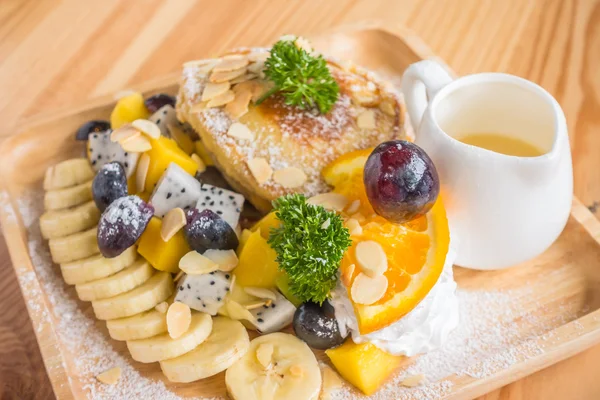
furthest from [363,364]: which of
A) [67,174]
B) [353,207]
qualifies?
[67,174]

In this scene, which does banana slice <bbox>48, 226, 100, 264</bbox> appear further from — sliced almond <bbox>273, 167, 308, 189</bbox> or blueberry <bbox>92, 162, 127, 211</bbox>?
sliced almond <bbox>273, 167, 308, 189</bbox>

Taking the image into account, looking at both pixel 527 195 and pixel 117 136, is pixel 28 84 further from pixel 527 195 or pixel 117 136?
pixel 527 195

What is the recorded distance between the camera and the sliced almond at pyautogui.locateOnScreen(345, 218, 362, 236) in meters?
1.32

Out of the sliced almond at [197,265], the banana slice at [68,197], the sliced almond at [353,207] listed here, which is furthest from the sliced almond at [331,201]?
the banana slice at [68,197]

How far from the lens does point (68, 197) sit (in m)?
1.62

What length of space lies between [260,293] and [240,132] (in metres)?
0.39

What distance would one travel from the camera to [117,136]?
1.61 metres

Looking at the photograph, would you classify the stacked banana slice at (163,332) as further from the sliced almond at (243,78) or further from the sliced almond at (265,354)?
the sliced almond at (243,78)

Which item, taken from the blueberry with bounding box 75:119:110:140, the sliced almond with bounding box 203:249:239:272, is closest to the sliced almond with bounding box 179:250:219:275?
the sliced almond with bounding box 203:249:239:272

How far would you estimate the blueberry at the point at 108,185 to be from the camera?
4.99 feet

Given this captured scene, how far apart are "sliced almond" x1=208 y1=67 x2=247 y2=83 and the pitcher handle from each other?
1.31 ft

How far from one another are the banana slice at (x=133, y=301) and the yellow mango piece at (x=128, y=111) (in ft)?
1.75

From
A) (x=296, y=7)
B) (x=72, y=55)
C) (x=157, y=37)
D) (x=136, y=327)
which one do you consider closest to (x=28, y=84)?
(x=72, y=55)

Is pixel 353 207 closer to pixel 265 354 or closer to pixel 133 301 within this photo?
pixel 265 354
